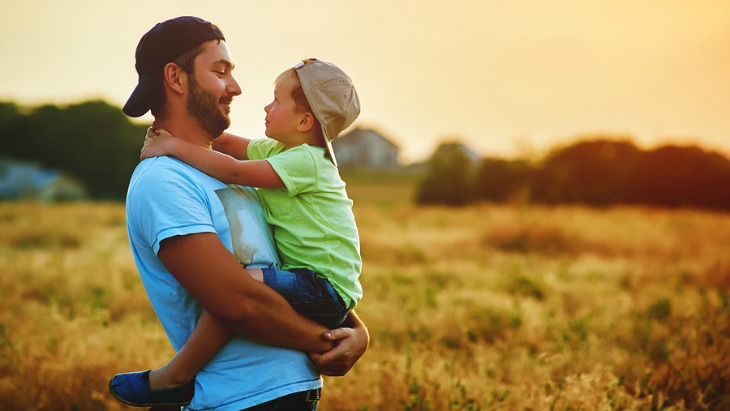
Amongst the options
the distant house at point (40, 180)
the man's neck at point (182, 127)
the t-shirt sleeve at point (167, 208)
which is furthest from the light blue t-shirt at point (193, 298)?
the distant house at point (40, 180)

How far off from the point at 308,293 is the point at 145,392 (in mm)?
643

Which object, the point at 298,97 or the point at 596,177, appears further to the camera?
the point at 596,177

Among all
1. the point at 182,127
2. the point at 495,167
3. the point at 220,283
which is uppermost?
the point at 182,127

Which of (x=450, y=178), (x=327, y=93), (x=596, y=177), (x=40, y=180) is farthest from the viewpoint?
(x=40, y=180)

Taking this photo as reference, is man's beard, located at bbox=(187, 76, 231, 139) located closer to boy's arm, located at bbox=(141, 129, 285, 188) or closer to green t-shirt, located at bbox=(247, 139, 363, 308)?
boy's arm, located at bbox=(141, 129, 285, 188)

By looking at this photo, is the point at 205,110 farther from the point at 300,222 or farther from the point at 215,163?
the point at 300,222

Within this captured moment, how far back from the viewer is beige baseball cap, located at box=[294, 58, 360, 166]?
2562 mm

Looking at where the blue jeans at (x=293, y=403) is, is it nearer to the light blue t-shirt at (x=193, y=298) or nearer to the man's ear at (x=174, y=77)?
the light blue t-shirt at (x=193, y=298)

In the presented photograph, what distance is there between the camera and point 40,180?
39.0m

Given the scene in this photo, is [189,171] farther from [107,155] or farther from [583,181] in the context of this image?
[107,155]

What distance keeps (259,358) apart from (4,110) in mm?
46036

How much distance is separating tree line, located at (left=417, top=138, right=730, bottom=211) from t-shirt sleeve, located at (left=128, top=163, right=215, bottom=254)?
2526 cm

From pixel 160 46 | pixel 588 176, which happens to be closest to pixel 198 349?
pixel 160 46

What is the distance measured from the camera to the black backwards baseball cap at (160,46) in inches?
91.5
